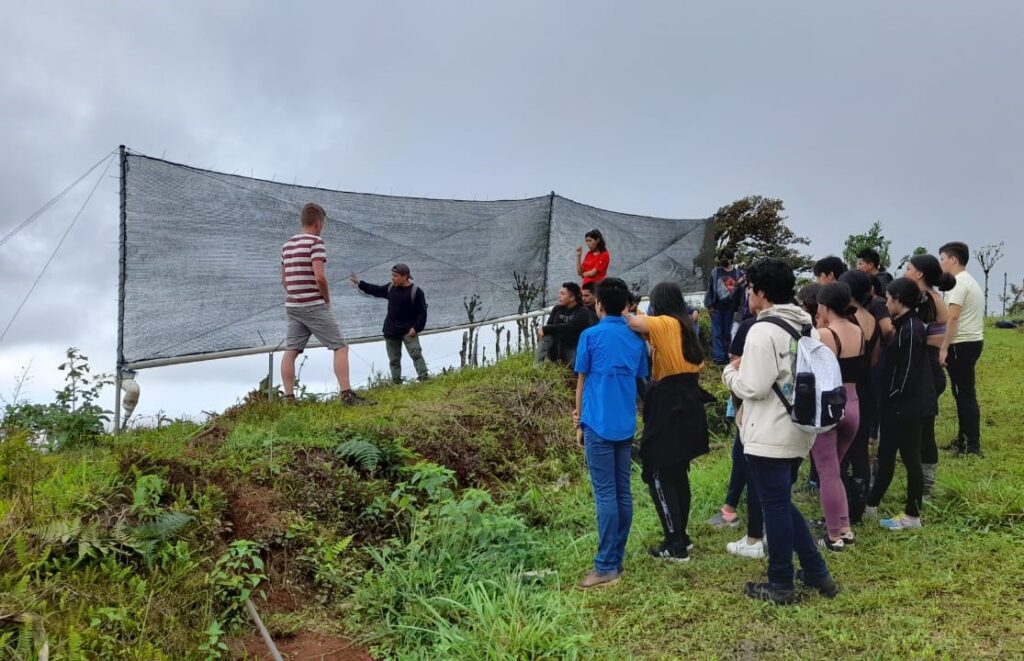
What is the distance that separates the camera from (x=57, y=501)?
404 cm

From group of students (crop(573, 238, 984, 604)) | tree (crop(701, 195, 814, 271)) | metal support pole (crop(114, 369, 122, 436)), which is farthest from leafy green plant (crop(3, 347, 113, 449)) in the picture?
tree (crop(701, 195, 814, 271))

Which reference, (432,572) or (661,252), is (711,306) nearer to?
(661,252)

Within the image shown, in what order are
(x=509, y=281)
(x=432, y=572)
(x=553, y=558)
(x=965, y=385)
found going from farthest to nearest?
(x=509, y=281) < (x=965, y=385) < (x=553, y=558) < (x=432, y=572)

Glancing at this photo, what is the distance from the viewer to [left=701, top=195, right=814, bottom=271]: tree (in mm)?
26047

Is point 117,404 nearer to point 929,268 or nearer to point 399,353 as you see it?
point 399,353

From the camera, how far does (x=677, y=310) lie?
464 cm

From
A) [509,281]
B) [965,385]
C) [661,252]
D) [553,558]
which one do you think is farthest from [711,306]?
[553,558]

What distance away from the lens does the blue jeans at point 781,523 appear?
3.67 m

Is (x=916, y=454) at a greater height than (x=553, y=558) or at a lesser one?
greater

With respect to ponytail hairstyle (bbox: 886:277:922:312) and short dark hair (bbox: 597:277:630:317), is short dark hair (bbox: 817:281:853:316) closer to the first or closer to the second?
ponytail hairstyle (bbox: 886:277:922:312)

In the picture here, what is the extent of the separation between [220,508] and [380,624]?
126 cm

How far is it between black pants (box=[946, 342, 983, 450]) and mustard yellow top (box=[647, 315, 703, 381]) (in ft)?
10.4

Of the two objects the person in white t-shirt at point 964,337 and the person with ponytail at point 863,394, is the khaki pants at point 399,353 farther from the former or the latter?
the person in white t-shirt at point 964,337

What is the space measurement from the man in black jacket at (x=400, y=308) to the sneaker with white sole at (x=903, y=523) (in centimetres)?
542
